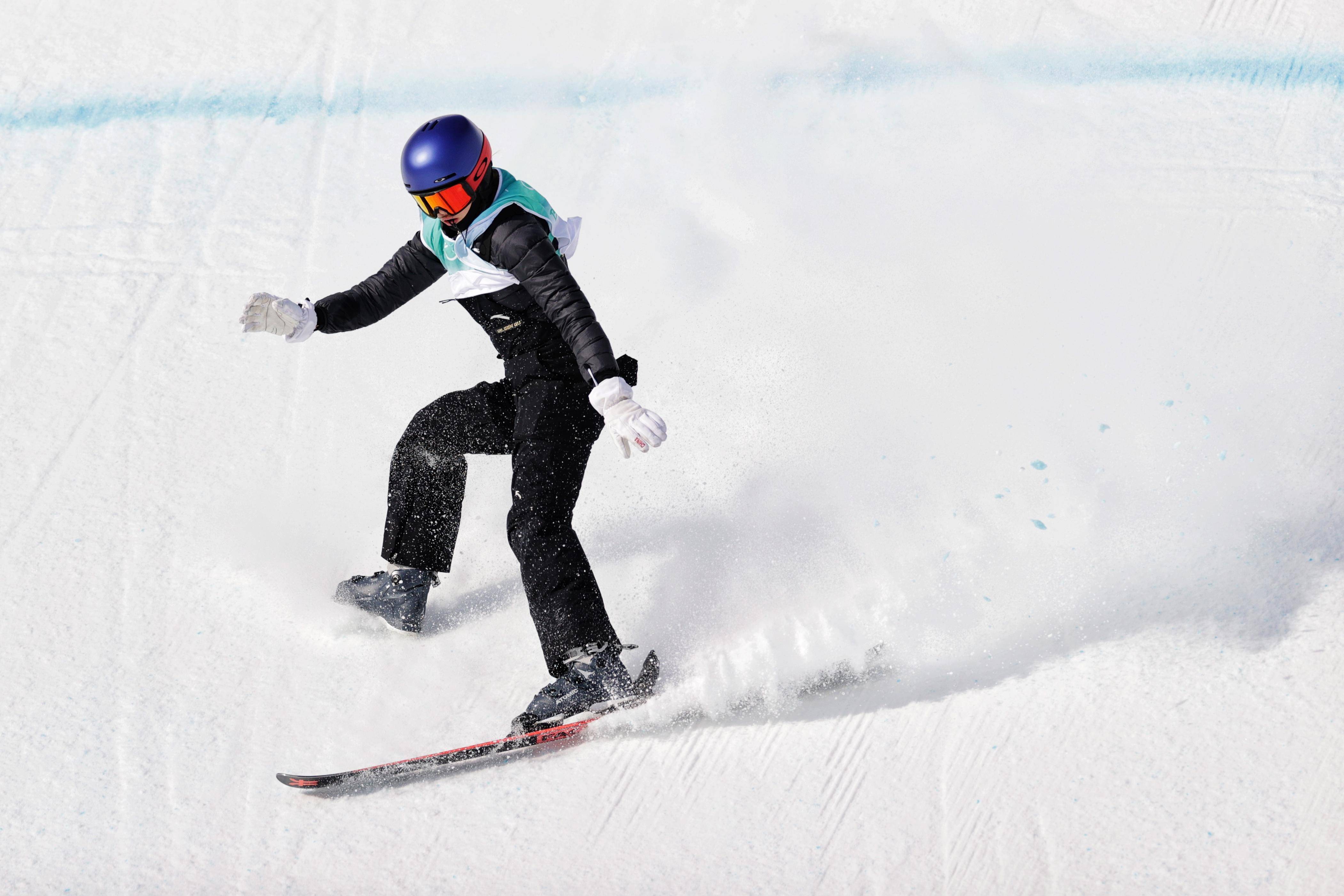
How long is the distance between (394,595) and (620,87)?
3.42 metres

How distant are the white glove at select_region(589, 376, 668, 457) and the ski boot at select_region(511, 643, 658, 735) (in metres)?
0.57

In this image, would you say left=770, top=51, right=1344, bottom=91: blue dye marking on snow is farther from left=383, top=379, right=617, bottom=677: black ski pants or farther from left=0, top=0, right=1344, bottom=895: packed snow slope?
left=383, top=379, right=617, bottom=677: black ski pants

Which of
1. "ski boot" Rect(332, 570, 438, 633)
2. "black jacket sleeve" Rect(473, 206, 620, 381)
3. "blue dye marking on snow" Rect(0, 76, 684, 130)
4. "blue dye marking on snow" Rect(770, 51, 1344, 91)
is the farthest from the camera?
"blue dye marking on snow" Rect(0, 76, 684, 130)

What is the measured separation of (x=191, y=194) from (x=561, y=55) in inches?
81.4

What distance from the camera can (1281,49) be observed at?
211 inches

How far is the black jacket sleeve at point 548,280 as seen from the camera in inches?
101

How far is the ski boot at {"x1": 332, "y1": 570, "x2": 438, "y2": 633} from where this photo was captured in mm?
3100

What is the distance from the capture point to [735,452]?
12.5ft

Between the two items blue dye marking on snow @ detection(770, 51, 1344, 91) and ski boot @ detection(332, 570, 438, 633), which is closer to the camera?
ski boot @ detection(332, 570, 438, 633)

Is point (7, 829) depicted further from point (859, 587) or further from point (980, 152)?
point (980, 152)

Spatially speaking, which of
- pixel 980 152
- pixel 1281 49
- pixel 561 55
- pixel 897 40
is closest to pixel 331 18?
pixel 561 55

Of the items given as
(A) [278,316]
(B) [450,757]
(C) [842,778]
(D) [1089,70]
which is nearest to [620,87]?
(D) [1089,70]

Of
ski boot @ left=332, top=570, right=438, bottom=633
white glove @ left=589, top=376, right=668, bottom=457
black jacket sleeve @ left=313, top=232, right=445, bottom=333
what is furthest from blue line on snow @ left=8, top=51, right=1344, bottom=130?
white glove @ left=589, top=376, right=668, bottom=457

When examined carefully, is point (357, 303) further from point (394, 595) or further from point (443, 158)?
point (394, 595)
